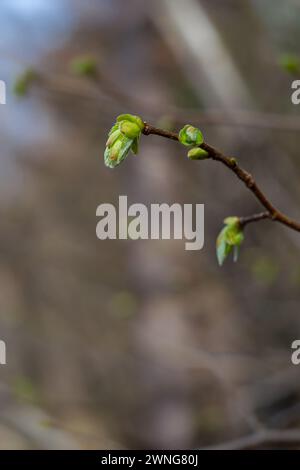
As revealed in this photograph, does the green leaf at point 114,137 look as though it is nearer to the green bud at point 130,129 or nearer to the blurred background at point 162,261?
the green bud at point 130,129

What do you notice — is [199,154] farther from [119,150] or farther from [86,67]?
[86,67]

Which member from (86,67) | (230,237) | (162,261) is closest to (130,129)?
(230,237)

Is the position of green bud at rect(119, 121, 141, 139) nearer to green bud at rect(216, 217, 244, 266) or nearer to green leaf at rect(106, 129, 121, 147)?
green leaf at rect(106, 129, 121, 147)

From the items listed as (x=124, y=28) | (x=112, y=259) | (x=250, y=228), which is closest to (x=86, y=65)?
(x=250, y=228)
